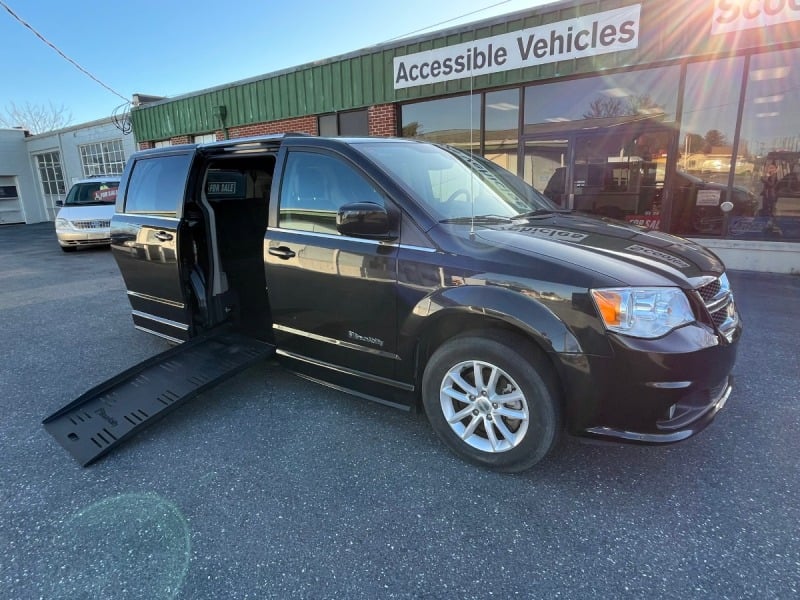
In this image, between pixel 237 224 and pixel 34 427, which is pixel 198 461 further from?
pixel 237 224

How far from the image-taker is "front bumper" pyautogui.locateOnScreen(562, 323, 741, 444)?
212cm

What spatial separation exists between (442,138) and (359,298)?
7.48m

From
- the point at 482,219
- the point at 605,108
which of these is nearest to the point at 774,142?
the point at 605,108

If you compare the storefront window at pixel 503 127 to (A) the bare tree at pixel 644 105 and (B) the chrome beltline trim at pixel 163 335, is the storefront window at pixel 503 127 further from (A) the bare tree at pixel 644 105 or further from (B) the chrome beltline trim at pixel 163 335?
(B) the chrome beltline trim at pixel 163 335

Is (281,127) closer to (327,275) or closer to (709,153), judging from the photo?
(709,153)

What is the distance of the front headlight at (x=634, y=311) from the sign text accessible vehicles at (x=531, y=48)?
561 cm

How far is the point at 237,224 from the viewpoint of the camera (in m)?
4.17

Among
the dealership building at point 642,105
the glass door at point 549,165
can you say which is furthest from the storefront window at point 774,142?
the glass door at point 549,165

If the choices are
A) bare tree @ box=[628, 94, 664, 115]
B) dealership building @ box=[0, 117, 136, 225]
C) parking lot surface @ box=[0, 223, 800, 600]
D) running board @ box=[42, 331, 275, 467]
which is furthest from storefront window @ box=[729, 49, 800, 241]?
dealership building @ box=[0, 117, 136, 225]

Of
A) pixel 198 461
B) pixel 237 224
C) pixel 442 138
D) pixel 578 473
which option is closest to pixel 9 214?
pixel 442 138

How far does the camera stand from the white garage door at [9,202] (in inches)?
945

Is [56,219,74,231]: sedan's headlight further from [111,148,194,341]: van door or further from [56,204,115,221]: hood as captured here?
[111,148,194,341]: van door

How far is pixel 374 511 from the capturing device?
227 cm

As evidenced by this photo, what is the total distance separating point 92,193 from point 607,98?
11807 mm
